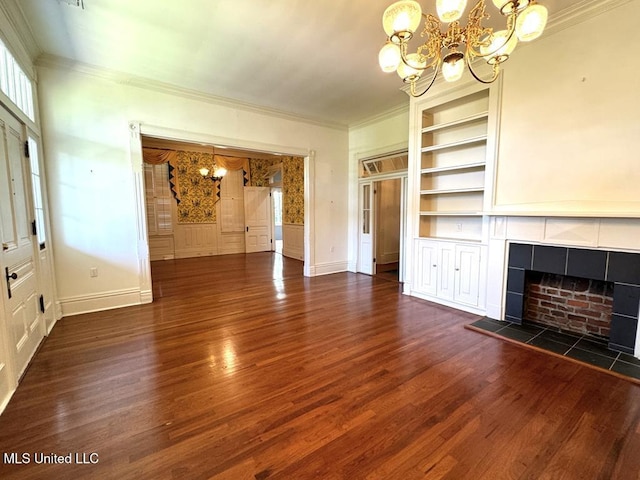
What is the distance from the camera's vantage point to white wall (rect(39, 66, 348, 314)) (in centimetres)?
363

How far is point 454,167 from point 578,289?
1999 millimetres

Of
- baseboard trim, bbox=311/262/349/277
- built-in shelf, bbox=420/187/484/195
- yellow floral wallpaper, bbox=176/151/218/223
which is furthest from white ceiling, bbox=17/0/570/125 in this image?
yellow floral wallpaper, bbox=176/151/218/223

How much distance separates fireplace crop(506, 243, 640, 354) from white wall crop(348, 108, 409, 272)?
2.92 m

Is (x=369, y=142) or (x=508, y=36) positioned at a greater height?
(x=369, y=142)

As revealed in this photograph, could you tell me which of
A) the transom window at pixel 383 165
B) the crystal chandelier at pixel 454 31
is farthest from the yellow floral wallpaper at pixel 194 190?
the crystal chandelier at pixel 454 31

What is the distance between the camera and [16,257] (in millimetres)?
2490

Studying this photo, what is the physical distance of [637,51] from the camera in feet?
8.25

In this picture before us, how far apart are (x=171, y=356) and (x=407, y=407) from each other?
218 cm

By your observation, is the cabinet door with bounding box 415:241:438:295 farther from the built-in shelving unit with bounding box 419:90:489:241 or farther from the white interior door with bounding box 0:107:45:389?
the white interior door with bounding box 0:107:45:389

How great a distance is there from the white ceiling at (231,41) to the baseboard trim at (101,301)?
305 cm

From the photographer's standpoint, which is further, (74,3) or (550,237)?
(550,237)

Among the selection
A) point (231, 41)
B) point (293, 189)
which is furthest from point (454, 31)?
point (293, 189)

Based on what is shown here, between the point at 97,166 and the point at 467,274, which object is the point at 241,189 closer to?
the point at 97,166

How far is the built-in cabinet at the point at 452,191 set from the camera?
12.3 ft
